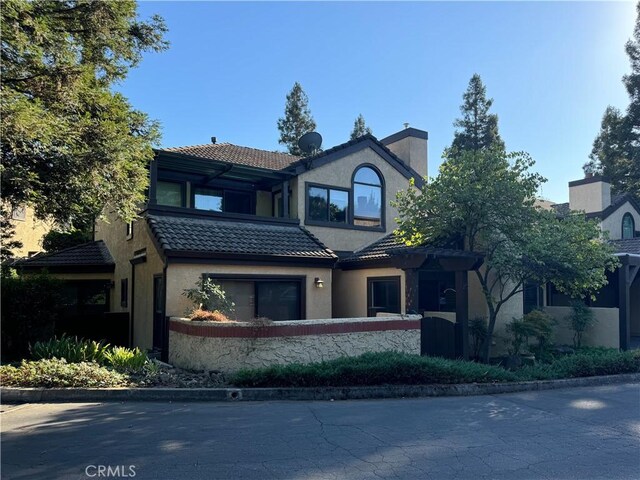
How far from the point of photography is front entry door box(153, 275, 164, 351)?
13297mm

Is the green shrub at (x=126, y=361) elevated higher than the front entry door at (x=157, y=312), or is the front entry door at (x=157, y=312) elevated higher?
the front entry door at (x=157, y=312)

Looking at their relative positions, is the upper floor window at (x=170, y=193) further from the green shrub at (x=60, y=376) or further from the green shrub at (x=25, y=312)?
the green shrub at (x=60, y=376)

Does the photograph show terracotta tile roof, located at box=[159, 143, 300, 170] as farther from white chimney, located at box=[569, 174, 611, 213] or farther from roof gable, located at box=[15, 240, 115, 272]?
white chimney, located at box=[569, 174, 611, 213]

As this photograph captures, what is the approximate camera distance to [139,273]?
15.3 metres

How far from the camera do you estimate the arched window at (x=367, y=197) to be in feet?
60.4

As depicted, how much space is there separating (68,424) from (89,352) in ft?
13.6

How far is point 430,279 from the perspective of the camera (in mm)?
16406

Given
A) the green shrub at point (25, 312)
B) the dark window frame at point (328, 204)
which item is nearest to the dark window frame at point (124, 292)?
the green shrub at point (25, 312)

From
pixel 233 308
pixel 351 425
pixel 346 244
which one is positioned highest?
pixel 346 244

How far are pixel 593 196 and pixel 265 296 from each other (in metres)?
19.2

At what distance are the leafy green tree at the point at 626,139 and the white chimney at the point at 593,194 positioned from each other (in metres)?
10.7

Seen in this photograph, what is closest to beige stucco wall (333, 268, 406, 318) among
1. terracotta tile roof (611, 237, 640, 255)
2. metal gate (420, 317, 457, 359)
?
metal gate (420, 317, 457, 359)

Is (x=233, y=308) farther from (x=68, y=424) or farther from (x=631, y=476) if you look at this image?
(x=631, y=476)

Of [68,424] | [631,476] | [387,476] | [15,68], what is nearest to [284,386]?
[68,424]
